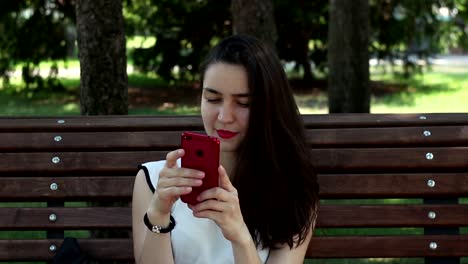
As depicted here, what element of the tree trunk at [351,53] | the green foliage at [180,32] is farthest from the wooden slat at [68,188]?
the green foliage at [180,32]

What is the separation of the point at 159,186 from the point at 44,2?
1341 centimetres

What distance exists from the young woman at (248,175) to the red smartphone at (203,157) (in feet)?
0.73

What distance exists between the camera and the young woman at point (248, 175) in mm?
2855

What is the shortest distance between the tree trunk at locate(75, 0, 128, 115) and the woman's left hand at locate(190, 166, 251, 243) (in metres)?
2.26

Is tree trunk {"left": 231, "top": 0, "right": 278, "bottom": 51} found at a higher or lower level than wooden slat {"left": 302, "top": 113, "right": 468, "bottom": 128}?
higher

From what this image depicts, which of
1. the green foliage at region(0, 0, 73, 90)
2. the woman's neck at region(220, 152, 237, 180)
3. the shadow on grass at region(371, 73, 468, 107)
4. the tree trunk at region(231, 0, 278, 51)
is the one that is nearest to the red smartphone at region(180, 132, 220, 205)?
the woman's neck at region(220, 152, 237, 180)

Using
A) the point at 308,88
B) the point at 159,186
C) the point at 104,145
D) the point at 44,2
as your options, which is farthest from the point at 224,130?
the point at 308,88

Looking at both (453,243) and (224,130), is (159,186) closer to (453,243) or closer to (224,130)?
(224,130)

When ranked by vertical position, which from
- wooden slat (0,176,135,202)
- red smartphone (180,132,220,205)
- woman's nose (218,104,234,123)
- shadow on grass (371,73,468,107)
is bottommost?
shadow on grass (371,73,468,107)

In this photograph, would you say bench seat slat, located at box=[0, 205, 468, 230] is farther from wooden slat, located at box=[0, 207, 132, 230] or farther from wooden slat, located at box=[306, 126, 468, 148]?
wooden slat, located at box=[306, 126, 468, 148]

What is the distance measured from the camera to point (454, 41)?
18.0 meters

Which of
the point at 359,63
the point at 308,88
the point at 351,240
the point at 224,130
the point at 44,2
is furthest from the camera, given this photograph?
the point at 308,88

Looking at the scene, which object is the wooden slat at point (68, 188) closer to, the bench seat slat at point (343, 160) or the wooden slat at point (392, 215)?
the bench seat slat at point (343, 160)

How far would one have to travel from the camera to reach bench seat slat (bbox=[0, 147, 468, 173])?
3.57m
